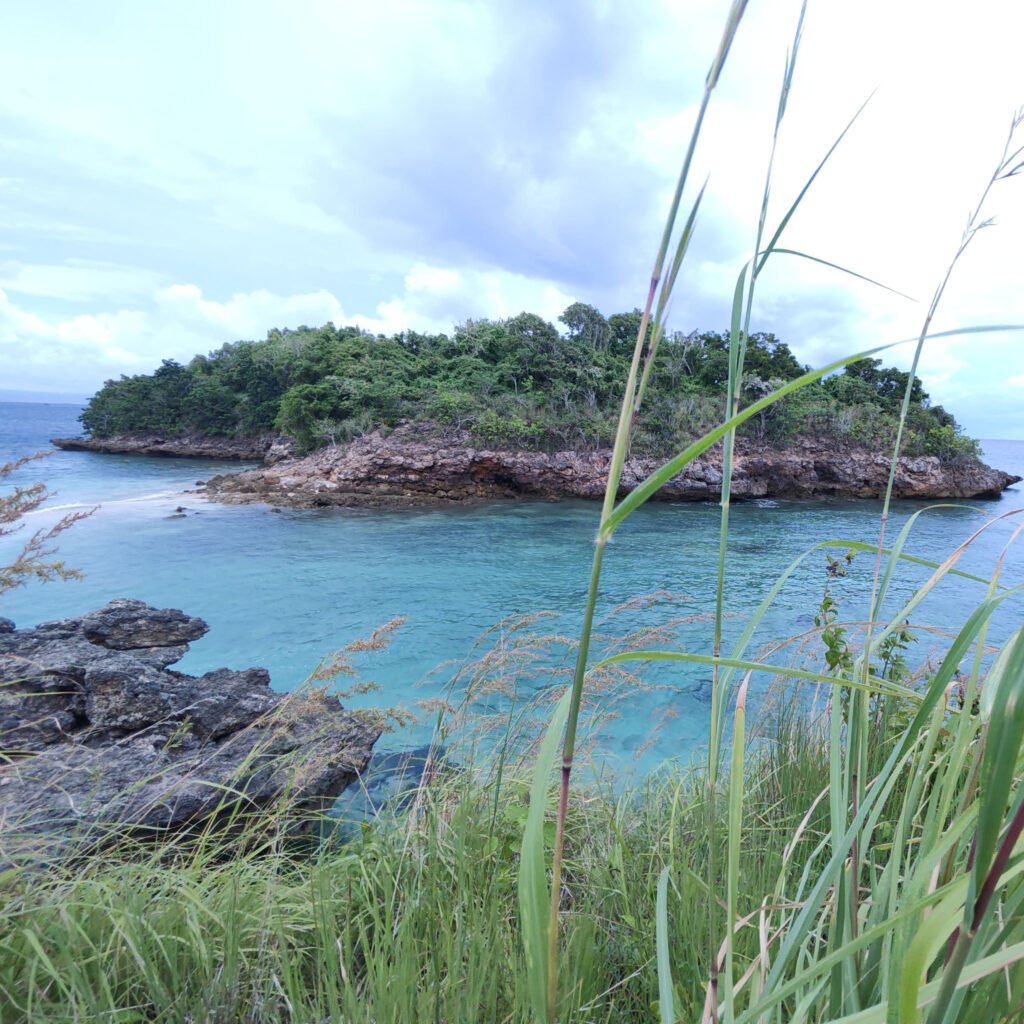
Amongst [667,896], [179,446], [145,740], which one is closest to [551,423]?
[145,740]

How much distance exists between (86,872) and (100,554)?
1242 centimetres

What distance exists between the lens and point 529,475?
20172mm

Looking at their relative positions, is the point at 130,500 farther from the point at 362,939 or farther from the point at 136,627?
the point at 362,939

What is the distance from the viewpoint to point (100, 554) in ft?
38.2

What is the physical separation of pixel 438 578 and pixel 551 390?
13.8 metres

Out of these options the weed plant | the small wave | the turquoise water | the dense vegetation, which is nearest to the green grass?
the weed plant

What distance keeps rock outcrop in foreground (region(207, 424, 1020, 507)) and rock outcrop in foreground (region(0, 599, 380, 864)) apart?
1284 cm

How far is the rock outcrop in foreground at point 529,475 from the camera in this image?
62.6 ft

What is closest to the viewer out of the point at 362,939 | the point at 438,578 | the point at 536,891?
the point at 536,891

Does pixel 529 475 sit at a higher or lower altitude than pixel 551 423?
lower

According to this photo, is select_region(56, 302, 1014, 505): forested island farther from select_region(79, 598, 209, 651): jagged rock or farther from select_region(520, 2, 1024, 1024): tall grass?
select_region(520, 2, 1024, 1024): tall grass

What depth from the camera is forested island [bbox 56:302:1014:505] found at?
19766mm

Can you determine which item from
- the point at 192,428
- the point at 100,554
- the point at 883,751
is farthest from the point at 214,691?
the point at 192,428

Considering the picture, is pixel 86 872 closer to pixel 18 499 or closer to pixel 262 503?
pixel 18 499
